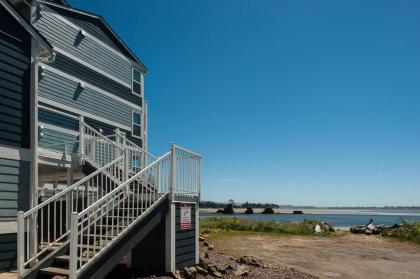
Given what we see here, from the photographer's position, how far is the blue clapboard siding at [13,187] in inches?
308

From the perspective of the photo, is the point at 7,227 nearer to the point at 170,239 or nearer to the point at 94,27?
the point at 170,239

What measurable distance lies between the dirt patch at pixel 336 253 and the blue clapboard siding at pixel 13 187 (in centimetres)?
765

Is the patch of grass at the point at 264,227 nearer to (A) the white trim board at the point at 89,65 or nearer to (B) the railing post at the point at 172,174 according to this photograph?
(A) the white trim board at the point at 89,65

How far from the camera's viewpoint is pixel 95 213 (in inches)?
292

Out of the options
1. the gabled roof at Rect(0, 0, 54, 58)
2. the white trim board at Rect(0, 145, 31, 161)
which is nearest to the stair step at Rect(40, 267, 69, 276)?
the white trim board at Rect(0, 145, 31, 161)

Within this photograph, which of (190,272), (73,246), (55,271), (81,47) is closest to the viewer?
(73,246)

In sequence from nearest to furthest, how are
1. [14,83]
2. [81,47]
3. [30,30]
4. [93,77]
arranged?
[14,83]
[30,30]
[81,47]
[93,77]

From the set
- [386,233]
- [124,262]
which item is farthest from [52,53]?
[386,233]

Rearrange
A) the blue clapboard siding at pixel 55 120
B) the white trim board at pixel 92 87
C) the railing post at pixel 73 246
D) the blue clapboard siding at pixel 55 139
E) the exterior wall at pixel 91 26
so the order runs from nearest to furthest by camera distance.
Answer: the railing post at pixel 73 246
the blue clapboard siding at pixel 55 139
the blue clapboard siding at pixel 55 120
the white trim board at pixel 92 87
the exterior wall at pixel 91 26

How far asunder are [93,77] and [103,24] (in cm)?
282

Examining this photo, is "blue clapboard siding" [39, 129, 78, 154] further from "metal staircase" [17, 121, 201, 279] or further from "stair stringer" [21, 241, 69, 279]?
"stair stringer" [21, 241, 69, 279]

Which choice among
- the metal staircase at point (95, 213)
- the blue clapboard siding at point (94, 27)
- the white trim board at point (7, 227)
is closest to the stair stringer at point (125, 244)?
the metal staircase at point (95, 213)

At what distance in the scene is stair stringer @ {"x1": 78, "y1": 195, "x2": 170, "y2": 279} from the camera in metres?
7.18

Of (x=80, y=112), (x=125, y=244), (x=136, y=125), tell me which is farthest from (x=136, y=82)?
(x=125, y=244)
